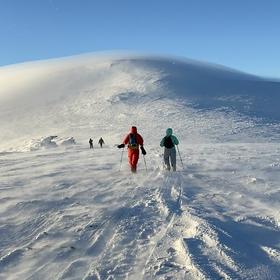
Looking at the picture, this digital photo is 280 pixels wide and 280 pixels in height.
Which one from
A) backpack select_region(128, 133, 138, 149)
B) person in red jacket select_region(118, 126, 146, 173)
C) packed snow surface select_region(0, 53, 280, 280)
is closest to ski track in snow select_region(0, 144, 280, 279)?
packed snow surface select_region(0, 53, 280, 280)

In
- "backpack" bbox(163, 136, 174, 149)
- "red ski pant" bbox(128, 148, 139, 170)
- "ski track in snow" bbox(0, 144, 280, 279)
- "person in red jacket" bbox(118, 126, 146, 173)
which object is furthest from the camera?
"backpack" bbox(163, 136, 174, 149)

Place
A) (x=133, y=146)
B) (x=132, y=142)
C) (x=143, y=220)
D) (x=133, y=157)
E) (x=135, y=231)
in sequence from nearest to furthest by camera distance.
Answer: (x=135, y=231)
(x=143, y=220)
(x=133, y=157)
(x=133, y=146)
(x=132, y=142)

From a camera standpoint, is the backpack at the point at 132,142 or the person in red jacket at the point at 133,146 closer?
the person in red jacket at the point at 133,146

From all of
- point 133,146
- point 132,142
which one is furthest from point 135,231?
point 132,142

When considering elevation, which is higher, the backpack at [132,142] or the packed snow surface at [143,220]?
the backpack at [132,142]

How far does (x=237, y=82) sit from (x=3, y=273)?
10465 centimetres

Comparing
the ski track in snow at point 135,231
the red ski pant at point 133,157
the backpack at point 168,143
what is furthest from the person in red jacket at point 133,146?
the ski track in snow at point 135,231

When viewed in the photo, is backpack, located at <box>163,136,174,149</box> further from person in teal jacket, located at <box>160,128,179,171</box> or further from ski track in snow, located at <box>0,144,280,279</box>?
ski track in snow, located at <box>0,144,280,279</box>

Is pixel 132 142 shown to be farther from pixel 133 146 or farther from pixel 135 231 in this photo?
pixel 135 231

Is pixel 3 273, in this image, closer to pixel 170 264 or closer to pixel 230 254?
pixel 170 264

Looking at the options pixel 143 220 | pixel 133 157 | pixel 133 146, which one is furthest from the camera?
pixel 133 146

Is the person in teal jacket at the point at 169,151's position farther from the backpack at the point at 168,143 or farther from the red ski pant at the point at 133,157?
the red ski pant at the point at 133,157

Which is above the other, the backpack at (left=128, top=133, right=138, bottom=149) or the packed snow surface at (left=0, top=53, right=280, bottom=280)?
the backpack at (left=128, top=133, right=138, bottom=149)

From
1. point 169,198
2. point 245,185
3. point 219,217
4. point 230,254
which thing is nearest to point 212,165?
point 245,185
